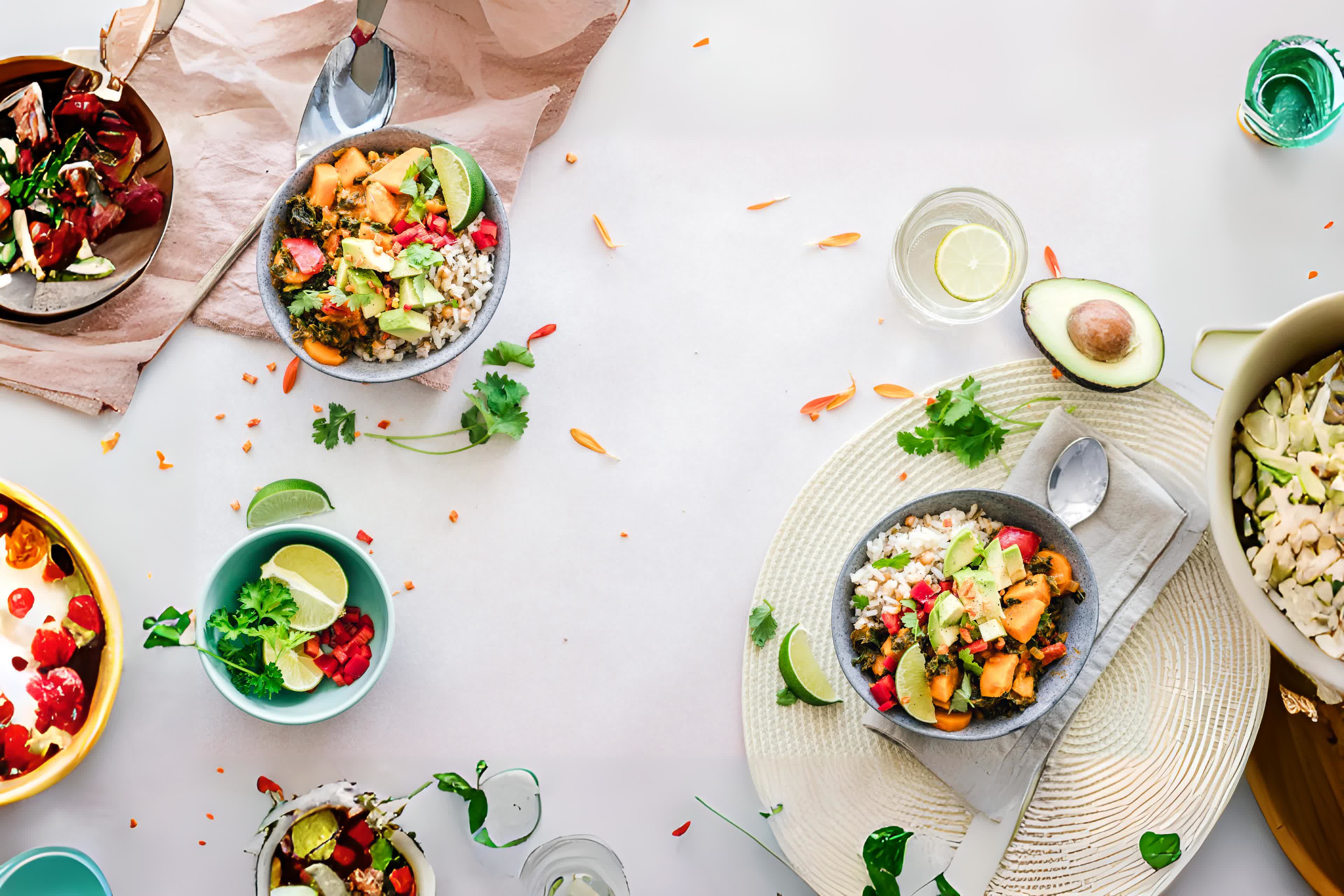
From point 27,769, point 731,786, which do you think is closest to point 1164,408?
point 731,786

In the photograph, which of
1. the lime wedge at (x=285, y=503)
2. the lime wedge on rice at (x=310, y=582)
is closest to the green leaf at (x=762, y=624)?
the lime wedge on rice at (x=310, y=582)

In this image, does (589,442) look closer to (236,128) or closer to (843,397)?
(843,397)

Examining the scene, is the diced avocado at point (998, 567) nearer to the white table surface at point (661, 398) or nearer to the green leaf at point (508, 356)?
the white table surface at point (661, 398)

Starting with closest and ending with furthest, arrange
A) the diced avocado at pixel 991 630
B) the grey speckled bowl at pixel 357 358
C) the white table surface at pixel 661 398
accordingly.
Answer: the diced avocado at pixel 991 630 < the grey speckled bowl at pixel 357 358 < the white table surface at pixel 661 398

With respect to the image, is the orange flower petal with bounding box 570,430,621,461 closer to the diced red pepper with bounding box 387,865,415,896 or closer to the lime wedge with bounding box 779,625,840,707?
the lime wedge with bounding box 779,625,840,707

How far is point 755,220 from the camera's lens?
199 centimetres

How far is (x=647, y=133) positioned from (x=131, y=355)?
1.24 metres

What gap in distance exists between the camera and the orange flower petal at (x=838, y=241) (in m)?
1.99

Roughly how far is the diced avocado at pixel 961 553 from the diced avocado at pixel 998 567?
0.03 m

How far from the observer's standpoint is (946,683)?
167 centimetres

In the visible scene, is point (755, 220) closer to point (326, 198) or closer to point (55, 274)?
point (326, 198)

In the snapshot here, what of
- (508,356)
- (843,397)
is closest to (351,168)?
(508,356)

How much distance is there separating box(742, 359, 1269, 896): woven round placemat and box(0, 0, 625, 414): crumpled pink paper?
3.04 ft

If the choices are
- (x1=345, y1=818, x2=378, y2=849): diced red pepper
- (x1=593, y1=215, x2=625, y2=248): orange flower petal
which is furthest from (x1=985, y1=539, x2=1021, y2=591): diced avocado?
(x1=345, y1=818, x2=378, y2=849): diced red pepper
